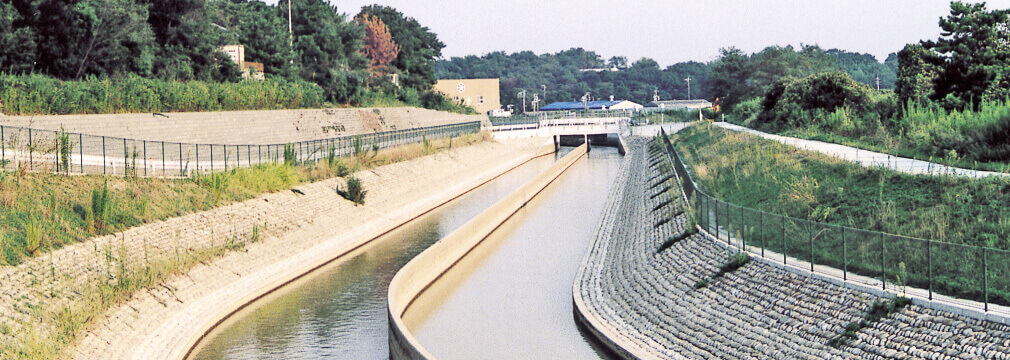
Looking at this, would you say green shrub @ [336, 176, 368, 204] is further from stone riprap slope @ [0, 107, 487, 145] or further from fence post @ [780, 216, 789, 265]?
fence post @ [780, 216, 789, 265]

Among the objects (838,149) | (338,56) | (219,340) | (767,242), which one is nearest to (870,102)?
(838,149)

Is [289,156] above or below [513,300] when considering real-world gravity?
above

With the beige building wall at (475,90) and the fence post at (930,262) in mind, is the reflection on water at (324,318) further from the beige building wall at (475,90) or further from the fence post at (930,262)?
the beige building wall at (475,90)

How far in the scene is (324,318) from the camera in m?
24.1

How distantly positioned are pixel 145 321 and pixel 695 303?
11.2 m

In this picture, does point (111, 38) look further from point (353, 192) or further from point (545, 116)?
point (545, 116)

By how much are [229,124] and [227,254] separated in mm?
22080

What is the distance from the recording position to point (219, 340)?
21750mm

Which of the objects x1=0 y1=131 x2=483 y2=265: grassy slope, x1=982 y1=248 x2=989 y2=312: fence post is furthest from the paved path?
x1=0 y1=131 x2=483 y2=265: grassy slope

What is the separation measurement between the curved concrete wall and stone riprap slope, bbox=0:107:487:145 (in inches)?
484

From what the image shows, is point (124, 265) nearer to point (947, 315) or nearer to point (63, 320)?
point (63, 320)

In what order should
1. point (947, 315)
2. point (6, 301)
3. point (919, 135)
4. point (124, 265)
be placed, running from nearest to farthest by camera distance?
point (947, 315)
point (6, 301)
point (124, 265)
point (919, 135)

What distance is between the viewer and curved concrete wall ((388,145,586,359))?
17562 mm

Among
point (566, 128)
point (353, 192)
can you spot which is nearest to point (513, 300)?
point (353, 192)
